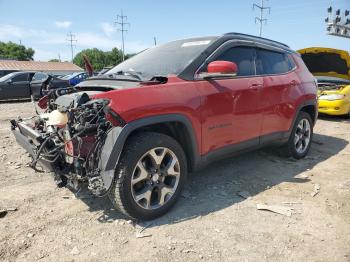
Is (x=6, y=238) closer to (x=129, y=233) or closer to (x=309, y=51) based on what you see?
(x=129, y=233)

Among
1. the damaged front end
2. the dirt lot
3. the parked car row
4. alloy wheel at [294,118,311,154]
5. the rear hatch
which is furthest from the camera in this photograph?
the parked car row

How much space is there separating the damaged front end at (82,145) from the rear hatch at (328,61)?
310 inches

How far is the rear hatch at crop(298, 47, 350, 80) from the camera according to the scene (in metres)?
9.03

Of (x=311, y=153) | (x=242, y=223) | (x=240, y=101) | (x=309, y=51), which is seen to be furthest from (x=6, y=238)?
(x=309, y=51)

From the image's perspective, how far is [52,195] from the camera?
12.7ft

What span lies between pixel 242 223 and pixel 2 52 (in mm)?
96542

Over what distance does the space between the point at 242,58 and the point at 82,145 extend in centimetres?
239

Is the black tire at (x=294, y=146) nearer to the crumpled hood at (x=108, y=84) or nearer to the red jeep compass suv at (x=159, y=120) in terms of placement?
the red jeep compass suv at (x=159, y=120)

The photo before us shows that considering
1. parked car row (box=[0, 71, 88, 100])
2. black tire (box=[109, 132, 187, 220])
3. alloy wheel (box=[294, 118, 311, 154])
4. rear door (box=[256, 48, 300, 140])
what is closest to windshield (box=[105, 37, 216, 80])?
black tire (box=[109, 132, 187, 220])

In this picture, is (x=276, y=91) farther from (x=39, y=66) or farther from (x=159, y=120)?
(x=39, y=66)

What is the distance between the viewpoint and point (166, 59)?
3971 mm

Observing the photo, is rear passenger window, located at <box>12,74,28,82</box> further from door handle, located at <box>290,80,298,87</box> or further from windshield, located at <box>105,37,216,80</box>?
door handle, located at <box>290,80,298,87</box>

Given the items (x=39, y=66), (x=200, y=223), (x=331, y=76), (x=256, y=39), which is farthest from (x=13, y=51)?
(x=200, y=223)

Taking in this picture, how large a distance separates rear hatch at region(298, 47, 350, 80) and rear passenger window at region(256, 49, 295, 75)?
4610 millimetres
